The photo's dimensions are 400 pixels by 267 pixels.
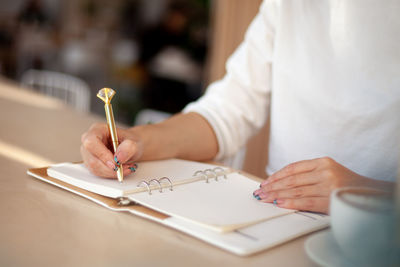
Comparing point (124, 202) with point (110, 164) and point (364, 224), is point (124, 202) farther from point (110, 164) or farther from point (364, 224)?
point (364, 224)

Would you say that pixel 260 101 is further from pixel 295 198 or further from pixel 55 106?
pixel 55 106

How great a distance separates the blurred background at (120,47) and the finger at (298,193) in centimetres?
338

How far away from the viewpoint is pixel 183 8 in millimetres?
4578

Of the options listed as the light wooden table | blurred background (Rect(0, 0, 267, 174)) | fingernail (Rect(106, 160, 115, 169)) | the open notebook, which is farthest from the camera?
blurred background (Rect(0, 0, 267, 174))

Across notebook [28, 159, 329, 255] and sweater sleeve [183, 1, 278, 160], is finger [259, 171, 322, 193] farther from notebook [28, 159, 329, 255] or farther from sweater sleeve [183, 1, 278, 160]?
sweater sleeve [183, 1, 278, 160]

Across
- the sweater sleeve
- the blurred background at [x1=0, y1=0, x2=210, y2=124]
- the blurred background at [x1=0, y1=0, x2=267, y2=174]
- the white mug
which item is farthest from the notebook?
the blurred background at [x1=0, y1=0, x2=210, y2=124]

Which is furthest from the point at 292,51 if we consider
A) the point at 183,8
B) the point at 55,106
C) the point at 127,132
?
the point at 183,8

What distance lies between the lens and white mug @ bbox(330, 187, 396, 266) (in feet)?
1.49

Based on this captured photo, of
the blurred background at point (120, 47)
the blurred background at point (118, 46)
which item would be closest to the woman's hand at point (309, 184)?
the blurred background at point (120, 47)

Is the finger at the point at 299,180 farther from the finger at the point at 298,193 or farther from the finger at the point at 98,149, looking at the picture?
the finger at the point at 98,149

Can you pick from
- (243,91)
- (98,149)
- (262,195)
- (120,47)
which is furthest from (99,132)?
(120,47)

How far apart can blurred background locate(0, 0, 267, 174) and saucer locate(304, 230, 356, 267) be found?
3.55 m

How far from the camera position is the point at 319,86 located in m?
1.07

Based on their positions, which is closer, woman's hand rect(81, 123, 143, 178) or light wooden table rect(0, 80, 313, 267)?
light wooden table rect(0, 80, 313, 267)
